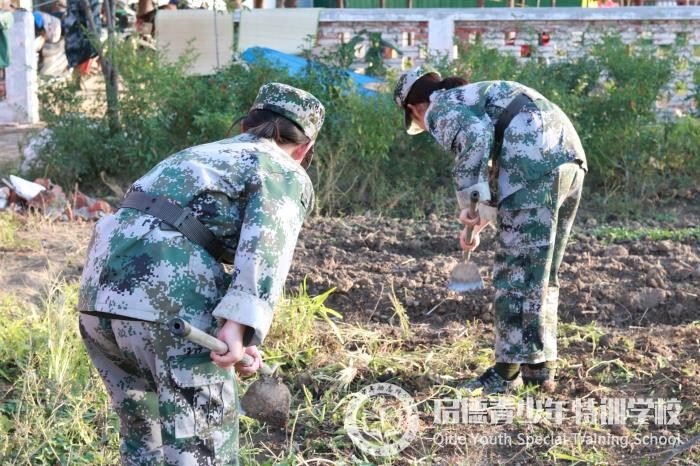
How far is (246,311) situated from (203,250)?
260mm

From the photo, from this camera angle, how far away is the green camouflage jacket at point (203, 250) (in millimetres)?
2600

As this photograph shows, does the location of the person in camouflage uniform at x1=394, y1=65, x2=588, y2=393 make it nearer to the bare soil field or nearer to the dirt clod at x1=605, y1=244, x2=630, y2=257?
the bare soil field

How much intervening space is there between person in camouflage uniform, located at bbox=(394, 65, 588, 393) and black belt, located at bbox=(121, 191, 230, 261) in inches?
71.3

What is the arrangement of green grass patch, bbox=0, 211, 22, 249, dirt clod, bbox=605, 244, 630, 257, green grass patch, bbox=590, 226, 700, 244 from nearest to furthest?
green grass patch, bbox=0, 211, 22, 249, dirt clod, bbox=605, 244, 630, 257, green grass patch, bbox=590, 226, 700, 244

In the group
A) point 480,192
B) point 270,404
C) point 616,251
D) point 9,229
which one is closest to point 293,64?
point 9,229

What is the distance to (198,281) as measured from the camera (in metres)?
2.66

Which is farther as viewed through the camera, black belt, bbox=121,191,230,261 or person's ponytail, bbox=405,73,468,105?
person's ponytail, bbox=405,73,468,105

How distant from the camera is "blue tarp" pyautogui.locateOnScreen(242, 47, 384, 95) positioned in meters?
8.92

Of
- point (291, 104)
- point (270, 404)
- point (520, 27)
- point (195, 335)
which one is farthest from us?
point (520, 27)

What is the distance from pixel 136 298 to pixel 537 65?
7629mm

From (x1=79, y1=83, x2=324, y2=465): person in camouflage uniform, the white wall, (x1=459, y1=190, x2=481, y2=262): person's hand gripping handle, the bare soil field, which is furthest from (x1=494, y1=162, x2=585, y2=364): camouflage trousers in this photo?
the white wall

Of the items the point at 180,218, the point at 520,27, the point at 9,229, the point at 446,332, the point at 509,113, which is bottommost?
the point at 446,332

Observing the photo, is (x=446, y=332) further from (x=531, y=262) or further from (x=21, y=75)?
(x=21, y=75)

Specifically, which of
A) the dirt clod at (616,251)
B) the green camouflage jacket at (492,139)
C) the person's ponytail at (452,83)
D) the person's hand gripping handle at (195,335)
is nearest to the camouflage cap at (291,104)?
the person's hand gripping handle at (195,335)
